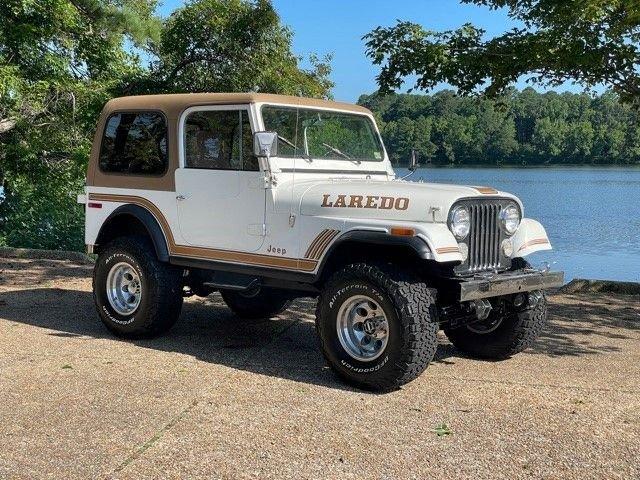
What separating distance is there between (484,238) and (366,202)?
92 centimetres

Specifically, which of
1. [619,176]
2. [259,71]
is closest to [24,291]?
[259,71]

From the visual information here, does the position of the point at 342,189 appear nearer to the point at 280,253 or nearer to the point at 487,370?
the point at 280,253

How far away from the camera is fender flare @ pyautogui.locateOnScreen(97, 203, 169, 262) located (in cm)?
696

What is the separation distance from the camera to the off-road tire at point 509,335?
6.50 metres

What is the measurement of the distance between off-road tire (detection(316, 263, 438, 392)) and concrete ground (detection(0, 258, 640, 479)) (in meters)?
0.17

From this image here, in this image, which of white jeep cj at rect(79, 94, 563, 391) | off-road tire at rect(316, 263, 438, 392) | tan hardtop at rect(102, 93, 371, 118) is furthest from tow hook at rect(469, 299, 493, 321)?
tan hardtop at rect(102, 93, 371, 118)

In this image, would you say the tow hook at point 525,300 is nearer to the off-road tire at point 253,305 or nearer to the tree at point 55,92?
the off-road tire at point 253,305

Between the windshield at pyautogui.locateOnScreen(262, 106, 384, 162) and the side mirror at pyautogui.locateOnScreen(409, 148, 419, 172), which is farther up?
the windshield at pyautogui.locateOnScreen(262, 106, 384, 162)

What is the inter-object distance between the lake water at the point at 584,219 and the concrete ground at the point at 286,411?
183 centimetres

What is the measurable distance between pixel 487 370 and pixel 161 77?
9079 mm

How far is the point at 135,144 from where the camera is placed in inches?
287

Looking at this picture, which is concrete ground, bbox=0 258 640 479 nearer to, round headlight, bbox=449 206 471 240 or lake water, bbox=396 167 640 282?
round headlight, bbox=449 206 471 240

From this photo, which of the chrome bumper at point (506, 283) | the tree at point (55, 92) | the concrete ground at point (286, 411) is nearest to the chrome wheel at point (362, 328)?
the concrete ground at point (286, 411)

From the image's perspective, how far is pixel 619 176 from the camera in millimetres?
63531
